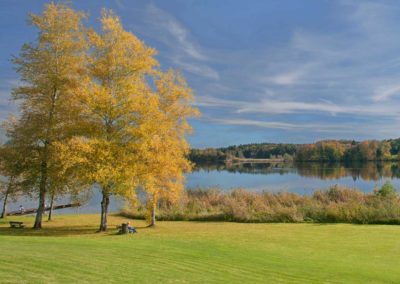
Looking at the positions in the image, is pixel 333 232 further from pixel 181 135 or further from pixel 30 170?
pixel 30 170

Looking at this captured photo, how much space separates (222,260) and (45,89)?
15.9 m

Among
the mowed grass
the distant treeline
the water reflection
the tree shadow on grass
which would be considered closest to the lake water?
the water reflection

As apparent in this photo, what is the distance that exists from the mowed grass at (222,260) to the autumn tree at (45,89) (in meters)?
9.34

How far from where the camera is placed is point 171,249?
12.6 metres

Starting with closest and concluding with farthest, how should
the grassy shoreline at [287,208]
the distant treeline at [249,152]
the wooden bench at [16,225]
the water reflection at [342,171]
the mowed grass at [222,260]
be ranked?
the mowed grass at [222,260] < the grassy shoreline at [287,208] < the wooden bench at [16,225] < the water reflection at [342,171] < the distant treeline at [249,152]

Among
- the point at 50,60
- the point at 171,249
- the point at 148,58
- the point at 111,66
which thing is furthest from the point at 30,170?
the point at 171,249

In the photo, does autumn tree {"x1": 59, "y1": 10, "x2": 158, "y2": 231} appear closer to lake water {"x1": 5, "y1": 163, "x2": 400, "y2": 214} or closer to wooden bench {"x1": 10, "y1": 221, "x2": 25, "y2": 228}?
lake water {"x1": 5, "y1": 163, "x2": 400, "y2": 214}

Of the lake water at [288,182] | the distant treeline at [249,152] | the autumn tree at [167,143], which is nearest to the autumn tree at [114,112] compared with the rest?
the autumn tree at [167,143]

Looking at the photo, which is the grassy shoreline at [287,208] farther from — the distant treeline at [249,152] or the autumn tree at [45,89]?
the distant treeline at [249,152]

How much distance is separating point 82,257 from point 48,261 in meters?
0.98

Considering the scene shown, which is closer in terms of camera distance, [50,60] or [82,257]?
[82,257]

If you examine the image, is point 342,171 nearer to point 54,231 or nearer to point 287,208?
point 287,208

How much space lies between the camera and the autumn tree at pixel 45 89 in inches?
877

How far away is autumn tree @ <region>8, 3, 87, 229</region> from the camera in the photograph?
22281mm
